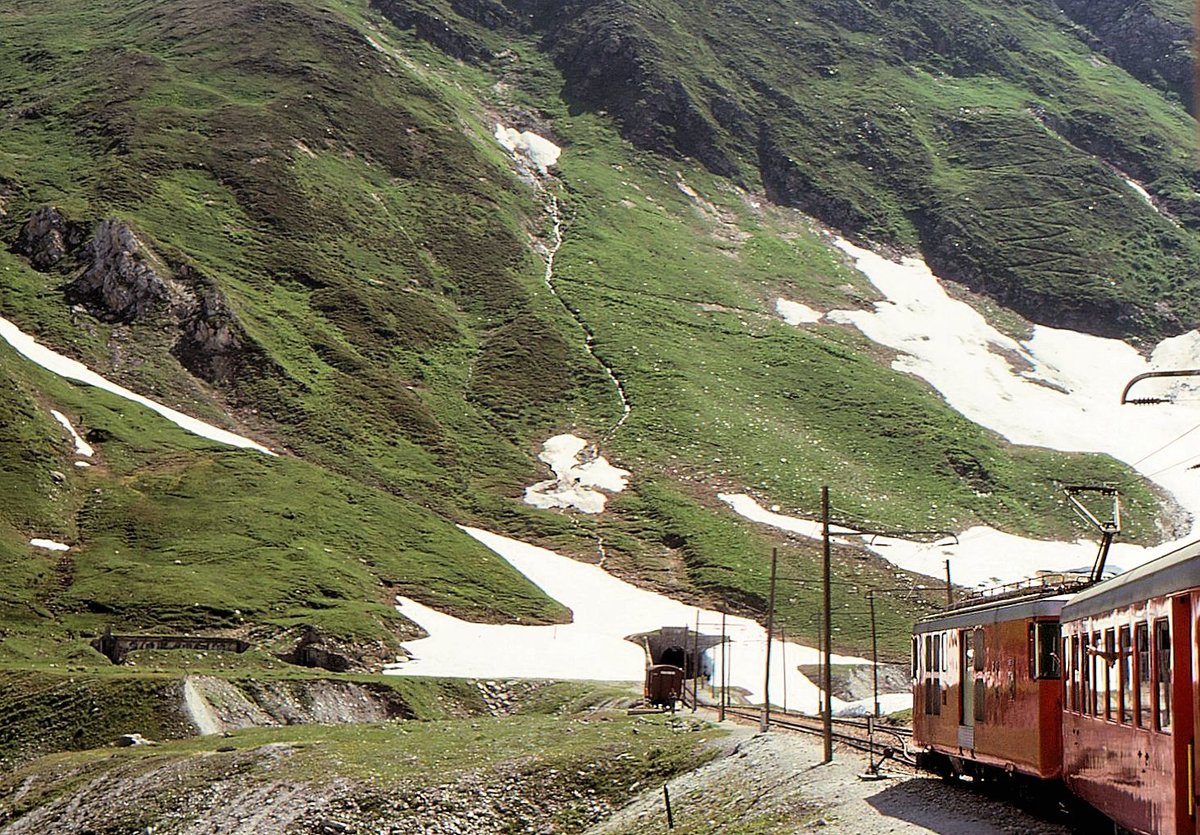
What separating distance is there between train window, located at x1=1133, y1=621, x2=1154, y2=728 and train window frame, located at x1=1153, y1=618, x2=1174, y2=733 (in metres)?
0.29

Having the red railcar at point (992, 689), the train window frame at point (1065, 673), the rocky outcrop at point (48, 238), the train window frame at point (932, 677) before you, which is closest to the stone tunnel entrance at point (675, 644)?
the red railcar at point (992, 689)

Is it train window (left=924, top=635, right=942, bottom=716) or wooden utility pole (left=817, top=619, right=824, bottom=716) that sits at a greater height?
train window (left=924, top=635, right=942, bottom=716)

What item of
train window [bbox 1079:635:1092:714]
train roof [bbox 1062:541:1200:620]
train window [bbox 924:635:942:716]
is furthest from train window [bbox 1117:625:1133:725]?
train window [bbox 924:635:942:716]

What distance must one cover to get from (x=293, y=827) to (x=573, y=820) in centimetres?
860

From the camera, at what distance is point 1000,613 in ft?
97.3

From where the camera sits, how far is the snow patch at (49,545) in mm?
97250

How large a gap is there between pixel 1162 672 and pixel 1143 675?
1.01 metres

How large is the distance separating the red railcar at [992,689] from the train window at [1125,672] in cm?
537

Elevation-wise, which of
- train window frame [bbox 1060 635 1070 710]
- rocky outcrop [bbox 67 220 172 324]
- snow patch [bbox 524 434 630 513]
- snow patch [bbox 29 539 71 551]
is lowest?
train window frame [bbox 1060 635 1070 710]

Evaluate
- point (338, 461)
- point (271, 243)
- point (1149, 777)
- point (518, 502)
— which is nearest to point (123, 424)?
point (338, 461)

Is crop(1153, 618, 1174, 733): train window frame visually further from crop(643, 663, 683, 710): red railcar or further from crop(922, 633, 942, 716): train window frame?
crop(643, 663, 683, 710): red railcar

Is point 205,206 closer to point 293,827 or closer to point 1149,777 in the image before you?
point 293,827

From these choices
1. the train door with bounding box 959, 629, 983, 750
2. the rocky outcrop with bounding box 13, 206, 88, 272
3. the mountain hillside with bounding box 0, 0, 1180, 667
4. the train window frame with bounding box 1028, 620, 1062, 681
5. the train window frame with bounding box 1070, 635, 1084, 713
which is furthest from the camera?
the rocky outcrop with bounding box 13, 206, 88, 272

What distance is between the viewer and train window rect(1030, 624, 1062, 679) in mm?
26297
